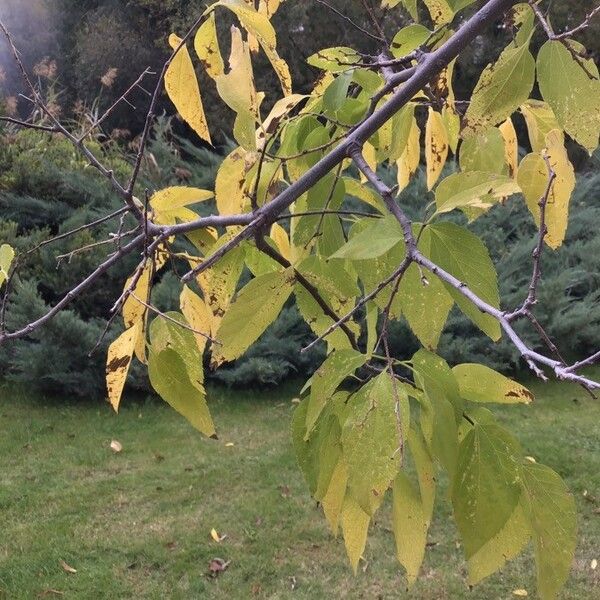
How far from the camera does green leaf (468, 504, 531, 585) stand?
0.50 metres

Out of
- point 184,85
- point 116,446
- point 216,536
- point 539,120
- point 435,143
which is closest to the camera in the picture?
point 184,85

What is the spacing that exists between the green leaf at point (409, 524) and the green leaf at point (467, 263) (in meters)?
0.16

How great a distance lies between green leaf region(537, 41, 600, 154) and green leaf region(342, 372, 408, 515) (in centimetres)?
27

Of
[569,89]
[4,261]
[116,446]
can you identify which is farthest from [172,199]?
[116,446]

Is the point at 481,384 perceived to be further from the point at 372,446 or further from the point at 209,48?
the point at 209,48

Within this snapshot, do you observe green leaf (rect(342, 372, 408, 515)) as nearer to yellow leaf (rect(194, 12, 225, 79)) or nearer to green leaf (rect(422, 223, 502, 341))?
green leaf (rect(422, 223, 502, 341))

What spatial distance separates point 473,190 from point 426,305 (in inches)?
4.2

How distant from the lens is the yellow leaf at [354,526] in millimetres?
604

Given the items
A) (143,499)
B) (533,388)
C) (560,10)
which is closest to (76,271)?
(143,499)

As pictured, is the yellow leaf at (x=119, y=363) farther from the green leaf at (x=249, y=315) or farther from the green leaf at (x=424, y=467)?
the green leaf at (x=424, y=467)

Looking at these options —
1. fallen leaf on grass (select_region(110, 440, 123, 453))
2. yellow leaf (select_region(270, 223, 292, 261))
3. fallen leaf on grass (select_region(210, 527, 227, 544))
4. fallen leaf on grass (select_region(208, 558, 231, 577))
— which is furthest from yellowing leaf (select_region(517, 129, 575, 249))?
fallen leaf on grass (select_region(110, 440, 123, 453))

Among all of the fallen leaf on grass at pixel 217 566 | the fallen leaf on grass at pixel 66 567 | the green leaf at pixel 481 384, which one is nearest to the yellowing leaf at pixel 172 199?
the green leaf at pixel 481 384

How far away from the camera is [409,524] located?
0.57m

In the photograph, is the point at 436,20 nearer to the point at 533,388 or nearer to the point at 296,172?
the point at 296,172
